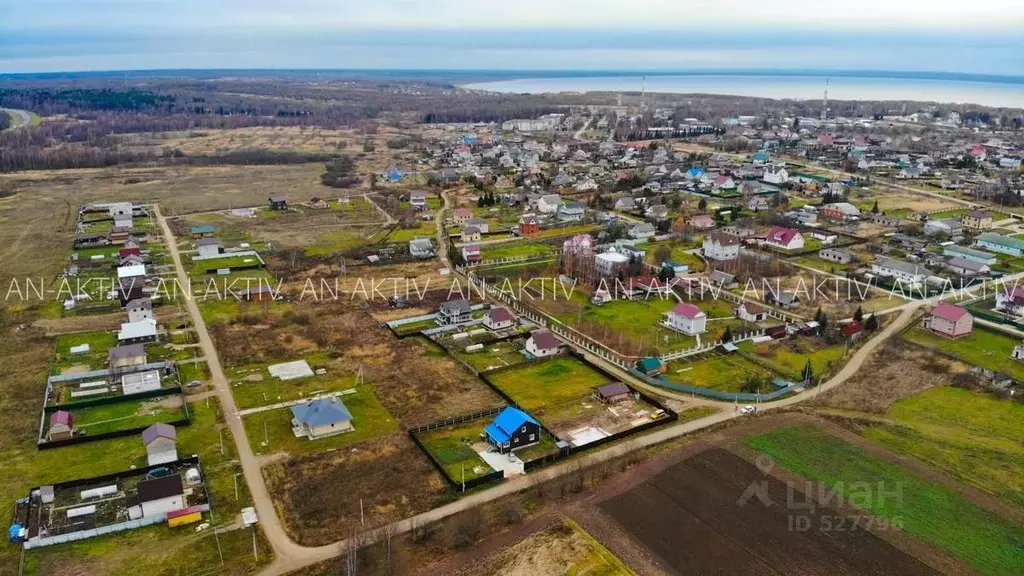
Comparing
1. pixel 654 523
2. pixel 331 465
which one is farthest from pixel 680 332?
pixel 331 465

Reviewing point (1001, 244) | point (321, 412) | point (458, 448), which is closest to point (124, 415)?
point (321, 412)

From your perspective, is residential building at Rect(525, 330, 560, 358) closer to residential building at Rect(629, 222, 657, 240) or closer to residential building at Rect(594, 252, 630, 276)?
residential building at Rect(594, 252, 630, 276)

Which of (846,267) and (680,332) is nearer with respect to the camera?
(680,332)

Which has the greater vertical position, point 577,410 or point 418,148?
point 418,148

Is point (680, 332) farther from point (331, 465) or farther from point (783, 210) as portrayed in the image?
point (783, 210)

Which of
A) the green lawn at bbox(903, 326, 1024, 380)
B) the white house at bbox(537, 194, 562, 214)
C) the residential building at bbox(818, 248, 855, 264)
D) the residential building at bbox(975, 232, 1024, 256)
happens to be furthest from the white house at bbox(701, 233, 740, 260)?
the residential building at bbox(975, 232, 1024, 256)

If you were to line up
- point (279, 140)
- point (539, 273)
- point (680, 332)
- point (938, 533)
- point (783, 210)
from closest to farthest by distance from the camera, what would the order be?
1. point (938, 533)
2. point (680, 332)
3. point (539, 273)
4. point (783, 210)
5. point (279, 140)

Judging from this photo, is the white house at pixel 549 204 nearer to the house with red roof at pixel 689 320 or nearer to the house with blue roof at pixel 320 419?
the house with red roof at pixel 689 320
